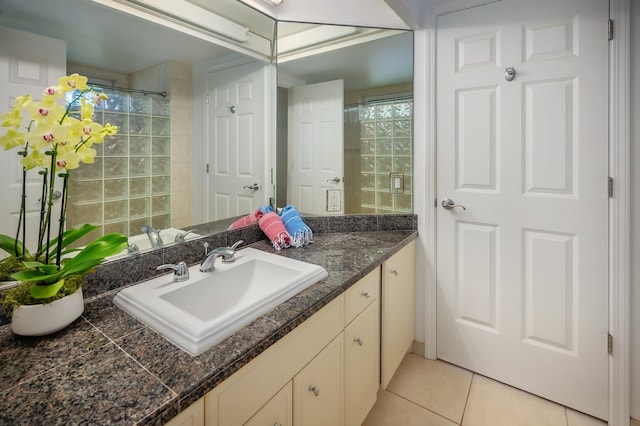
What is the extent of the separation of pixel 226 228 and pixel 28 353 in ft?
2.77

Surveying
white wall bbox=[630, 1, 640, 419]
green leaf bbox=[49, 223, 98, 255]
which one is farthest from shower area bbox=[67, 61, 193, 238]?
white wall bbox=[630, 1, 640, 419]

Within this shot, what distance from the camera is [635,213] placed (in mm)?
1369

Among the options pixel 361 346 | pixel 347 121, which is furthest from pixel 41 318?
pixel 347 121

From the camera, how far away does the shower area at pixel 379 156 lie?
6.13 ft

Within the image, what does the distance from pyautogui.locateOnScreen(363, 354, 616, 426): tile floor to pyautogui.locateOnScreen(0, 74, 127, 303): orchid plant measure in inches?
54.7

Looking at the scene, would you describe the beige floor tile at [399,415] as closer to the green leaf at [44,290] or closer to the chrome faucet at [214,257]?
the chrome faucet at [214,257]

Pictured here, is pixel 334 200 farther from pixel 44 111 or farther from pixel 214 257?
pixel 44 111

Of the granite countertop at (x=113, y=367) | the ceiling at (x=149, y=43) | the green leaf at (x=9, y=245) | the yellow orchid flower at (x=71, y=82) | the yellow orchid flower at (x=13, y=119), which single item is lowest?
the granite countertop at (x=113, y=367)

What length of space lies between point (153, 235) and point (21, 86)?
574 mm

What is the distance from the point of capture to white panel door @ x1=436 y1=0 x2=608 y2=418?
1437mm

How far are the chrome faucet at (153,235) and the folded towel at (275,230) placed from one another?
488 mm

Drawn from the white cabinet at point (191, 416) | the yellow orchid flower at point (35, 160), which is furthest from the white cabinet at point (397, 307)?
the yellow orchid flower at point (35, 160)

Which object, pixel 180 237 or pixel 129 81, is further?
pixel 180 237

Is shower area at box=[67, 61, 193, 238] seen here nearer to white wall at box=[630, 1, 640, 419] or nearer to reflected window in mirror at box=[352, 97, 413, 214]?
reflected window in mirror at box=[352, 97, 413, 214]
